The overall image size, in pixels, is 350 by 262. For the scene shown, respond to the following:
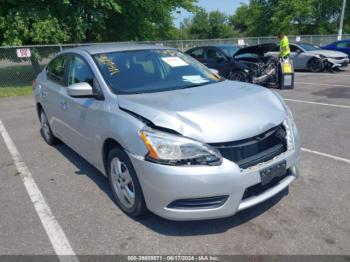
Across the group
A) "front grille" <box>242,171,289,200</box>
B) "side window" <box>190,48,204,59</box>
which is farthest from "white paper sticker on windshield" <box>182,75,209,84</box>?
"side window" <box>190,48,204,59</box>

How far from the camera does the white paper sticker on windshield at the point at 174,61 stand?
4316 millimetres

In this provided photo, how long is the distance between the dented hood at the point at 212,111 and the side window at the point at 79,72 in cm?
75

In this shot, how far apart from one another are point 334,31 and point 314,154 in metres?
37.3

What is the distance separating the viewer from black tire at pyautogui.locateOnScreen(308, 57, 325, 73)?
15.0 m

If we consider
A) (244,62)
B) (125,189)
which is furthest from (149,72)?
(244,62)

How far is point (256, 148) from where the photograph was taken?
3006mm

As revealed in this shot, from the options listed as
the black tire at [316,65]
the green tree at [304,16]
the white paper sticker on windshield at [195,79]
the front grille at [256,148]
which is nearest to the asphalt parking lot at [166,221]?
the front grille at [256,148]

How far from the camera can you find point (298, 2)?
3609cm

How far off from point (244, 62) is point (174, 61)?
290 inches

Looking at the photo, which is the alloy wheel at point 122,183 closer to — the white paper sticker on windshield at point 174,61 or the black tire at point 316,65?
the white paper sticker on windshield at point 174,61

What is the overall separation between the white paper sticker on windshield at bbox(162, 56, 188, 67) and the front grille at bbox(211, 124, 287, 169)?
1.63m

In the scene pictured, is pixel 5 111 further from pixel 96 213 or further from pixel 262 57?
pixel 262 57

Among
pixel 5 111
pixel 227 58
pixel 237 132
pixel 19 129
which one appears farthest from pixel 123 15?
pixel 237 132

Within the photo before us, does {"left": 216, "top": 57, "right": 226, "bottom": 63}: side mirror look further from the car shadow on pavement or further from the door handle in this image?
the car shadow on pavement
